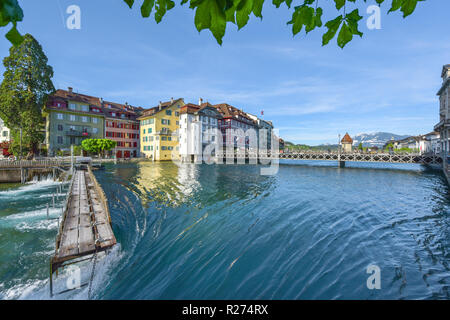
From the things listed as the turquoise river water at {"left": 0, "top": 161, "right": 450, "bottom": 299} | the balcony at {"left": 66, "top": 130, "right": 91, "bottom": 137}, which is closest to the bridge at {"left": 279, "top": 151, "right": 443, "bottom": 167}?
the turquoise river water at {"left": 0, "top": 161, "right": 450, "bottom": 299}

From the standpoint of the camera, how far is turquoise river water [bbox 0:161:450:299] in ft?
19.6

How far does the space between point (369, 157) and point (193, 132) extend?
44.4 meters

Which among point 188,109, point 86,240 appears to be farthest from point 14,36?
point 188,109

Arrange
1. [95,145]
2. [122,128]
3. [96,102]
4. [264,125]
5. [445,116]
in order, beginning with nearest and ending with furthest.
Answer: [445,116] < [95,145] < [96,102] < [122,128] < [264,125]

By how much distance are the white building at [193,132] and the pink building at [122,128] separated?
1636 cm

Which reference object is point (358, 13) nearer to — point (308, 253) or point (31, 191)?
point (308, 253)

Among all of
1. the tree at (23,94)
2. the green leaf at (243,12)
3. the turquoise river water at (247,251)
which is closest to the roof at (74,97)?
the tree at (23,94)

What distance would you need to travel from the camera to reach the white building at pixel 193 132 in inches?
2162

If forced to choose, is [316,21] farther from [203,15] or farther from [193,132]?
[193,132]

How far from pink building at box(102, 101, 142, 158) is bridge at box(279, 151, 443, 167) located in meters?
45.2

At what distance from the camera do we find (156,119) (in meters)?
54.5

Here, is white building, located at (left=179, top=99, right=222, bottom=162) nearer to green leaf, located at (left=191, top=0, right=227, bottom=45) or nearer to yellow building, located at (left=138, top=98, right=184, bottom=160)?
Result: yellow building, located at (left=138, top=98, right=184, bottom=160)

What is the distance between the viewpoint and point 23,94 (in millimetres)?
33219

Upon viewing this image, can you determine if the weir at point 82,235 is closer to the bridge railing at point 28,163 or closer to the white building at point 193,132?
the bridge railing at point 28,163
